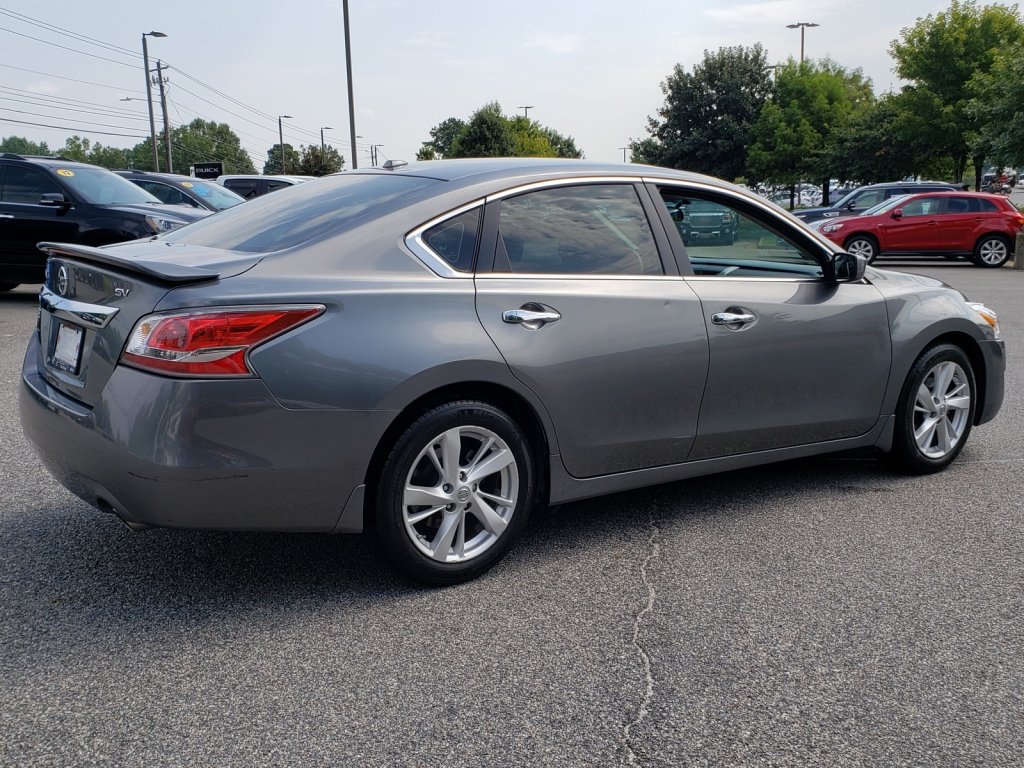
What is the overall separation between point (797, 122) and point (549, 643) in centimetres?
5425

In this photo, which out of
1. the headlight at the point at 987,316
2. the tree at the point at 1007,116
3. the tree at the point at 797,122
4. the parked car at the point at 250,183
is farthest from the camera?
the tree at the point at 797,122

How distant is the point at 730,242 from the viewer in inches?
182

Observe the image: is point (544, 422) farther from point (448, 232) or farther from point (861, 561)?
point (861, 561)

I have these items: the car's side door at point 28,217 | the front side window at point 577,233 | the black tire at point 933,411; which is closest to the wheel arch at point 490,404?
the front side window at point 577,233

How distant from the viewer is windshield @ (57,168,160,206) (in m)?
12.1

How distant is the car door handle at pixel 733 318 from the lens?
4293mm

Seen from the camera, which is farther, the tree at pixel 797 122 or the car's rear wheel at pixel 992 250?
the tree at pixel 797 122

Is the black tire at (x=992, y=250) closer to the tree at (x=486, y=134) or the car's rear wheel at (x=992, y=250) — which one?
the car's rear wheel at (x=992, y=250)

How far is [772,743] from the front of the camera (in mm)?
2695

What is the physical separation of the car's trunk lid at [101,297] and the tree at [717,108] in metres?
58.9

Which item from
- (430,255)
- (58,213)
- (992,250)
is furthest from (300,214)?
(992,250)

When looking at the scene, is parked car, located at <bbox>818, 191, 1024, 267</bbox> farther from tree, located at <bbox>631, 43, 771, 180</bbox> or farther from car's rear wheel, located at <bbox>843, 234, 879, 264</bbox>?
tree, located at <bbox>631, 43, 771, 180</bbox>

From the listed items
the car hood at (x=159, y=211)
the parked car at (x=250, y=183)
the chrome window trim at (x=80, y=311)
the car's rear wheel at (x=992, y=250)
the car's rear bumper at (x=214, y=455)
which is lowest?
the car's rear wheel at (x=992, y=250)

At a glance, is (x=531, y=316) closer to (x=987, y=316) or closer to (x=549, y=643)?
(x=549, y=643)
